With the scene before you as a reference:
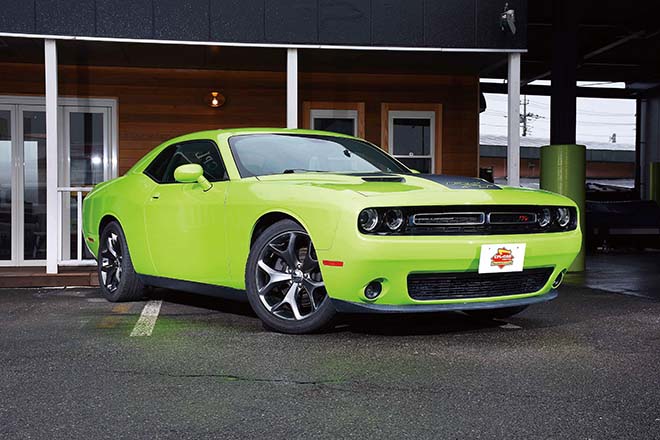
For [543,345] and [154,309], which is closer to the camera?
[543,345]

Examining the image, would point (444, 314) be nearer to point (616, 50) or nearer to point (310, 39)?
point (310, 39)

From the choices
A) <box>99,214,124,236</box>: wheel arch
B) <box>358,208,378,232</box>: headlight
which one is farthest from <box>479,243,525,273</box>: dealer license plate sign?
<box>99,214,124,236</box>: wheel arch

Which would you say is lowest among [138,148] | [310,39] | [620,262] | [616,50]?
[620,262]

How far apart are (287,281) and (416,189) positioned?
0.95 metres

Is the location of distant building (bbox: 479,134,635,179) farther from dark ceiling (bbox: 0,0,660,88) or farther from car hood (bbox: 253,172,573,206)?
car hood (bbox: 253,172,573,206)

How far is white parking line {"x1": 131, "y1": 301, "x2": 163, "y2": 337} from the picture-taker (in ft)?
17.6

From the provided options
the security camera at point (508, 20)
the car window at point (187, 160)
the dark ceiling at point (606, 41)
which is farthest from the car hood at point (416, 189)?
the dark ceiling at point (606, 41)

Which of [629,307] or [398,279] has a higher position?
[398,279]

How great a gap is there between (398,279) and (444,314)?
1.54 meters

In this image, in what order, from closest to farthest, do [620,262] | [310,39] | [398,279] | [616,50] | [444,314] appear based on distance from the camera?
[398,279] < [444,314] < [310,39] < [620,262] < [616,50]

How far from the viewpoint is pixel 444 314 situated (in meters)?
6.11

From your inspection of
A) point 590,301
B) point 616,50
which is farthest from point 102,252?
point 616,50

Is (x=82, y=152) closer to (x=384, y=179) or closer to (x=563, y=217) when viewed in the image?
(x=384, y=179)

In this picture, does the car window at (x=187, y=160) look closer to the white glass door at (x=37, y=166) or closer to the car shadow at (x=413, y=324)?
the car shadow at (x=413, y=324)
